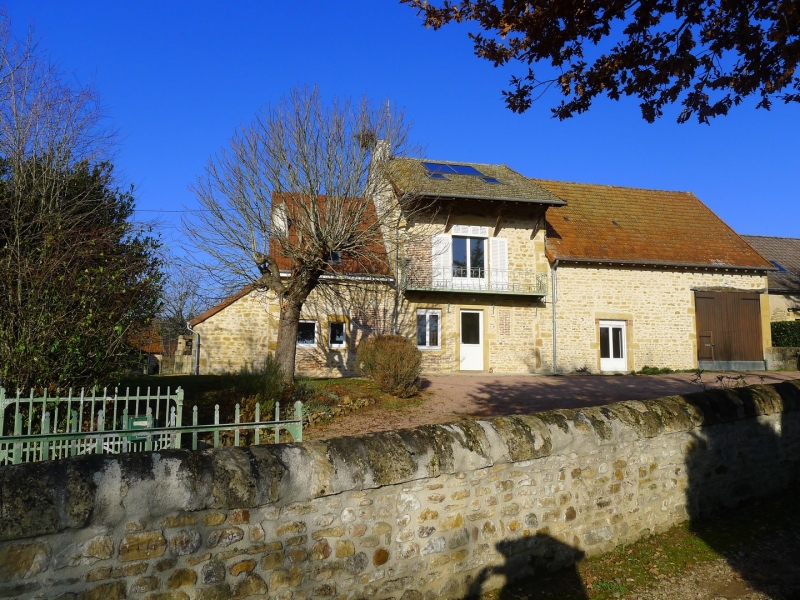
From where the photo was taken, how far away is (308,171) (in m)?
13.8

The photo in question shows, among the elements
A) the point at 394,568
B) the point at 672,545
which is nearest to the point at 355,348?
the point at 672,545

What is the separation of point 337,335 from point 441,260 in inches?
150

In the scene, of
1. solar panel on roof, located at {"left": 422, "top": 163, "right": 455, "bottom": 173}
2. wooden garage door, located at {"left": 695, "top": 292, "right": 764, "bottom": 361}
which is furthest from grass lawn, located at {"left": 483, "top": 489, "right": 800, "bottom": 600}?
solar panel on roof, located at {"left": 422, "top": 163, "right": 455, "bottom": 173}

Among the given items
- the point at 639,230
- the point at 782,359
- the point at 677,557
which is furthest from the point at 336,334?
the point at 782,359

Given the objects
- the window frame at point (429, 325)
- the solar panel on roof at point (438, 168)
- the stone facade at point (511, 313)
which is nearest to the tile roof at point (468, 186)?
the solar panel on roof at point (438, 168)

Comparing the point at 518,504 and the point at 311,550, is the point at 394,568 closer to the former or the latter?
the point at 311,550

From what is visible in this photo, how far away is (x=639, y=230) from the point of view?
21.7 meters

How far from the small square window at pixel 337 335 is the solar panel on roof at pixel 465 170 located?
6443mm

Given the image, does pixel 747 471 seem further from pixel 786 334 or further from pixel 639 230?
pixel 786 334

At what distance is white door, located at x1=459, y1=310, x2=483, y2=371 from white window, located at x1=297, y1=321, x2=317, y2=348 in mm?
4405

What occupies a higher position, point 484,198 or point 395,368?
point 484,198

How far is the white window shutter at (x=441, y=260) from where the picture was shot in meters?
19.0

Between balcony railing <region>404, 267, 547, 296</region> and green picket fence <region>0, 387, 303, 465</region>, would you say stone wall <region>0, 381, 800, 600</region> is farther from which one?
balcony railing <region>404, 267, 547, 296</region>

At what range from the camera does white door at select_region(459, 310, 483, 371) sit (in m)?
19.2
